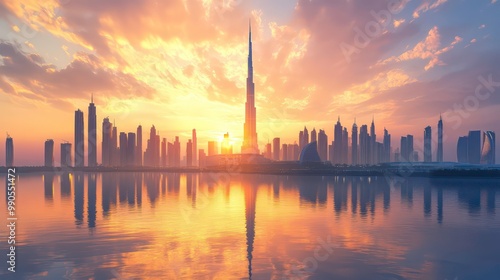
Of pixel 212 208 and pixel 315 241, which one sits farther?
pixel 212 208

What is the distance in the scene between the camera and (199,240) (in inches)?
1148

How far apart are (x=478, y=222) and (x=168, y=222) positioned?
32.9m

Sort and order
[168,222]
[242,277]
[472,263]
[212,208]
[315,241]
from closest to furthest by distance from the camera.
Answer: [242,277]
[472,263]
[315,241]
[168,222]
[212,208]

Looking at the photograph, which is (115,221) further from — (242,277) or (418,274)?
(418,274)

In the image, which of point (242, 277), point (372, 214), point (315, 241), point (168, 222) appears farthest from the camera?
point (372, 214)

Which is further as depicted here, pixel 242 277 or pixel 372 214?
pixel 372 214

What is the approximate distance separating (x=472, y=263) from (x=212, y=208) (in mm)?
32663

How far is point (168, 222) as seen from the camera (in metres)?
37.4

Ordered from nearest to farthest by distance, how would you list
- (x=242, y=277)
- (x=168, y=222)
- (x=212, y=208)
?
(x=242, y=277)
(x=168, y=222)
(x=212, y=208)

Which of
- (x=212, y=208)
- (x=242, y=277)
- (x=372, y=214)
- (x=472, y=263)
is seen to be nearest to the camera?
(x=242, y=277)

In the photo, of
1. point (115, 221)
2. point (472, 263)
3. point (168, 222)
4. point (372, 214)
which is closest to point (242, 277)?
point (472, 263)

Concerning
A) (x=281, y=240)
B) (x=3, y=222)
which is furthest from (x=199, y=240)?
(x=3, y=222)

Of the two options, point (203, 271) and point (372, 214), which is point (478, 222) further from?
point (203, 271)

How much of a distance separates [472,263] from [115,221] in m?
32.0
